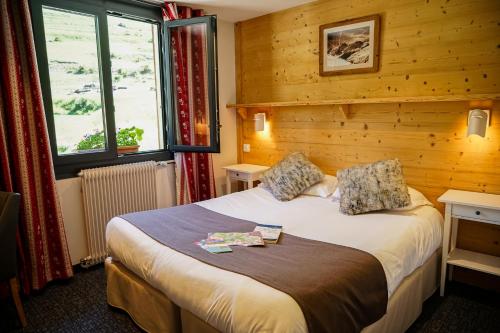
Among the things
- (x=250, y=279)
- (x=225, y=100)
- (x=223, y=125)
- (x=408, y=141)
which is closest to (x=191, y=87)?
(x=225, y=100)

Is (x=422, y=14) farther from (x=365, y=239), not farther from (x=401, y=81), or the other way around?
(x=365, y=239)

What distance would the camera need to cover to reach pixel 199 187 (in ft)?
12.9

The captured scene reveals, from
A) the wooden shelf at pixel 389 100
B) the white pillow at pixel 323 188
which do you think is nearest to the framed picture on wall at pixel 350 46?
the wooden shelf at pixel 389 100

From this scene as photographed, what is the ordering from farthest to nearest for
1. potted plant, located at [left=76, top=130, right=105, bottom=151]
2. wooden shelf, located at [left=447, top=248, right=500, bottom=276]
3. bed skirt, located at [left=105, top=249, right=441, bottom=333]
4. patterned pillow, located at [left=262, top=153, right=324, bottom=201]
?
1. potted plant, located at [left=76, top=130, right=105, bottom=151]
2. patterned pillow, located at [left=262, top=153, right=324, bottom=201]
3. wooden shelf, located at [left=447, top=248, right=500, bottom=276]
4. bed skirt, located at [left=105, top=249, right=441, bottom=333]

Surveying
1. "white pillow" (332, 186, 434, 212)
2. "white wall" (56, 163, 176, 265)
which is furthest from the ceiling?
"white pillow" (332, 186, 434, 212)

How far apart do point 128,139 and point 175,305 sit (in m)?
2.23

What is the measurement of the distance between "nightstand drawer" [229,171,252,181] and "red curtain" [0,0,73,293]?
1.84 metres

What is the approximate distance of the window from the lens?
303cm

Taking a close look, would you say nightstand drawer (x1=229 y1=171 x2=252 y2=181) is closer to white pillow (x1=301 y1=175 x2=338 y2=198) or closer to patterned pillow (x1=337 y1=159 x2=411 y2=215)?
white pillow (x1=301 y1=175 x2=338 y2=198)

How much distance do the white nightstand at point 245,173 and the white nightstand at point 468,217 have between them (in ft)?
6.19

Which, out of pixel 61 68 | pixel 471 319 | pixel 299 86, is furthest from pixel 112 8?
pixel 471 319

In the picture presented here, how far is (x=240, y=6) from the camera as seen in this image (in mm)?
3553

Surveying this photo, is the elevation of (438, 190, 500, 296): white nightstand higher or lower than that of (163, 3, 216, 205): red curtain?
lower

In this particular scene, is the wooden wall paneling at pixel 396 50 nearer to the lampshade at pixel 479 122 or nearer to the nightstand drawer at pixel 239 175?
the lampshade at pixel 479 122
